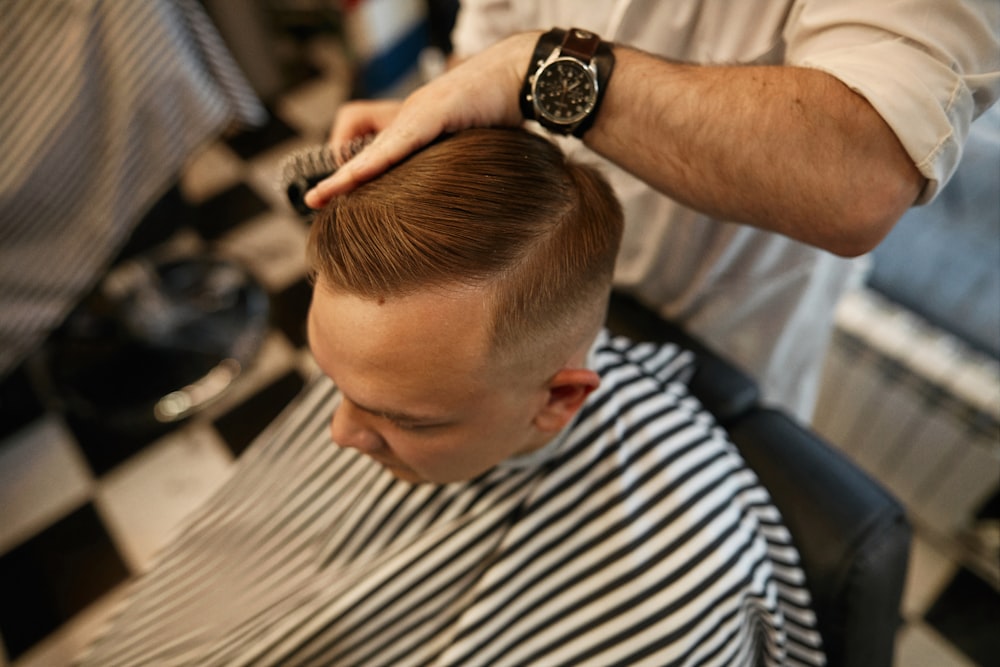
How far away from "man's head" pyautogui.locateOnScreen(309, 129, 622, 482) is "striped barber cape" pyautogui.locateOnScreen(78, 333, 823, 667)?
23 centimetres

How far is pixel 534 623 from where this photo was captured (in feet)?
3.14

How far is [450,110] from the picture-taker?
802mm

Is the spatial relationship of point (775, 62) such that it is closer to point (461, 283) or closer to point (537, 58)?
point (537, 58)

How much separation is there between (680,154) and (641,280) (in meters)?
0.58

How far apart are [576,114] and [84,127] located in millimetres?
1313

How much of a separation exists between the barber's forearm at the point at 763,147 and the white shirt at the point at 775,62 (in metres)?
0.03

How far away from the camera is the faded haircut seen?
29.2 inches

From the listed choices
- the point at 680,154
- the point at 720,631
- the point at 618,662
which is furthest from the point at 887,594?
the point at 680,154

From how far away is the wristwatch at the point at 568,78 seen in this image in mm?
804

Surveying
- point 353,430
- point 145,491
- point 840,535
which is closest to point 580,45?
point 353,430

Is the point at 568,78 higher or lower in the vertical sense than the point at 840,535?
higher

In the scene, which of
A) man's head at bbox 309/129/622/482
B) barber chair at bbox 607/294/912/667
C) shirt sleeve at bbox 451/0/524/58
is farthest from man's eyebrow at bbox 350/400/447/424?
shirt sleeve at bbox 451/0/524/58

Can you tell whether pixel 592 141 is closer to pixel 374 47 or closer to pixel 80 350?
pixel 80 350

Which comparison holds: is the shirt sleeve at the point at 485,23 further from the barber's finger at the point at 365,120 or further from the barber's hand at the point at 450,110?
the barber's hand at the point at 450,110
